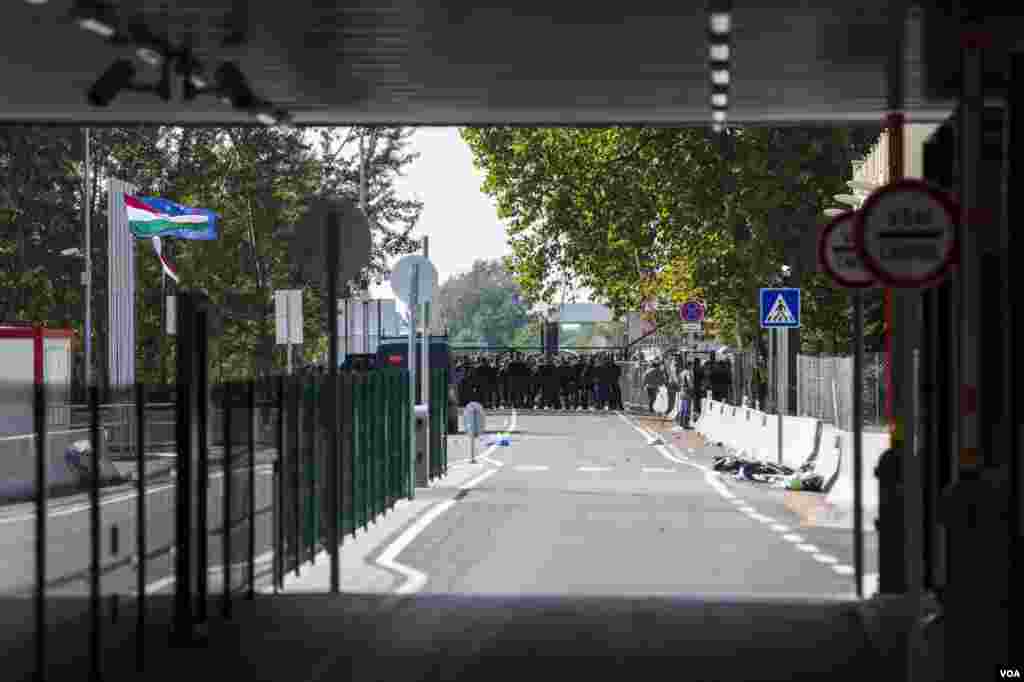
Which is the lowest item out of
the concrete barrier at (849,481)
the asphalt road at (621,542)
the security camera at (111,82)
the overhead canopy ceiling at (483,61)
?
the asphalt road at (621,542)

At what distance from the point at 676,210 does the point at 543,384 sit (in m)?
13.8

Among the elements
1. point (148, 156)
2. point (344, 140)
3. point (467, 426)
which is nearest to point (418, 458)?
point (467, 426)

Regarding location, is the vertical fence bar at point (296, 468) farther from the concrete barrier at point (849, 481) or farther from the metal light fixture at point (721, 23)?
the concrete barrier at point (849, 481)

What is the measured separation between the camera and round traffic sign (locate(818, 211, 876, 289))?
14.2m

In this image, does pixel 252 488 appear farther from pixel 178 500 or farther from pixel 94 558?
pixel 94 558

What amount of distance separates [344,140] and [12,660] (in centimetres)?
5997

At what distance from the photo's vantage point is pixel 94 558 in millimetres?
10234

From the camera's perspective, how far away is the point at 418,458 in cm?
2867

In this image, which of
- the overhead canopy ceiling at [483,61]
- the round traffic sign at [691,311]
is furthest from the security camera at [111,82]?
the round traffic sign at [691,311]

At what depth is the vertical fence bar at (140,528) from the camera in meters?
10.9

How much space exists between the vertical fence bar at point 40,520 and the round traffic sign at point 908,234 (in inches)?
154

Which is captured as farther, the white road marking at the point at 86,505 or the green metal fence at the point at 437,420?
the green metal fence at the point at 437,420

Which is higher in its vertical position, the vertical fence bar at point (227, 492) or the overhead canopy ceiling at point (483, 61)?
the overhead canopy ceiling at point (483, 61)

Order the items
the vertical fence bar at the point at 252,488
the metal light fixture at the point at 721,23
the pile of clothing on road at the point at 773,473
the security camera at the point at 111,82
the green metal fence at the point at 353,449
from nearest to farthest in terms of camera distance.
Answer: the metal light fixture at the point at 721,23 < the vertical fence bar at the point at 252,488 < the security camera at the point at 111,82 < the green metal fence at the point at 353,449 < the pile of clothing on road at the point at 773,473
